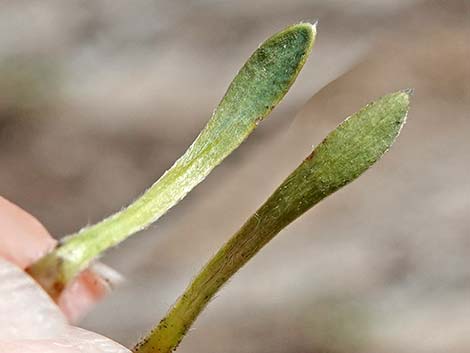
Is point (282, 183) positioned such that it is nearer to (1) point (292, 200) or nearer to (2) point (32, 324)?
(1) point (292, 200)

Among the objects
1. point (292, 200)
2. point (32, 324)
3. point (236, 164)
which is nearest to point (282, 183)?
point (292, 200)

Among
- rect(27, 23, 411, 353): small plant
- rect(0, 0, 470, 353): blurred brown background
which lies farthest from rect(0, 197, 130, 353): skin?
rect(0, 0, 470, 353): blurred brown background

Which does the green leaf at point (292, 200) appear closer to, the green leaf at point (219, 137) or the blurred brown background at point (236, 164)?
the green leaf at point (219, 137)

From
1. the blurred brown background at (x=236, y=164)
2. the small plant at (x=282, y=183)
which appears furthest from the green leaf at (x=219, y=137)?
the blurred brown background at (x=236, y=164)

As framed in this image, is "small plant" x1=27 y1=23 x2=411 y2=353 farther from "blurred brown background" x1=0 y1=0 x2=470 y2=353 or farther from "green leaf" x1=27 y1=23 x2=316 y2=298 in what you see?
"blurred brown background" x1=0 y1=0 x2=470 y2=353

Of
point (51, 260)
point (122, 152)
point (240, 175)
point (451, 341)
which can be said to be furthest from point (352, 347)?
point (51, 260)

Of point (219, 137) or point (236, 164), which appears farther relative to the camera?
point (236, 164)
